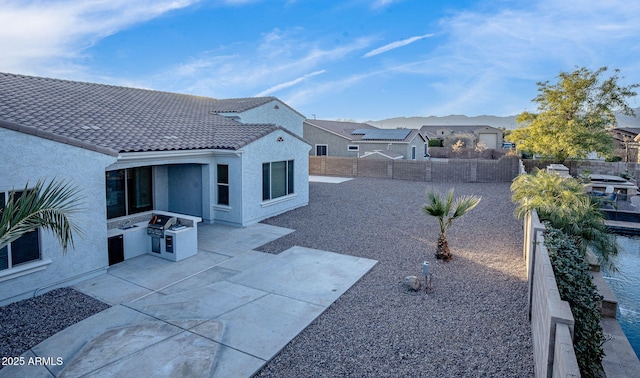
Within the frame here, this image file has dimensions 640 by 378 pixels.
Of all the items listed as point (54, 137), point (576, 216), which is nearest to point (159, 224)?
point (54, 137)

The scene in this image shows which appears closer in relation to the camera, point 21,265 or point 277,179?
point 21,265

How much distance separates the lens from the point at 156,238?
1005cm

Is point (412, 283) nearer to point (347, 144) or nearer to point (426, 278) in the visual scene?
point (426, 278)

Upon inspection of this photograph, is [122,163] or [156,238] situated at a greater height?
[122,163]

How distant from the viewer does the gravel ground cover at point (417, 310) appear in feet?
17.5

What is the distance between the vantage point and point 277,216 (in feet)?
48.8

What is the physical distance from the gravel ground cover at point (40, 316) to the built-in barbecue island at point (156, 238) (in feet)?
6.19

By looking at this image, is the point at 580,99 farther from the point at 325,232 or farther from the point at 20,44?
the point at 20,44

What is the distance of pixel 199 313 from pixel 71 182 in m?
3.95

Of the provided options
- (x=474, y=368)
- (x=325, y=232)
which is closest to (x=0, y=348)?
(x=474, y=368)

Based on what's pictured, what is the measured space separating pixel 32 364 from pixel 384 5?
23391 millimetres

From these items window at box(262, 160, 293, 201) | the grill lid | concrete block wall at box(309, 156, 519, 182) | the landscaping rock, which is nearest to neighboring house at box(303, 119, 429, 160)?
concrete block wall at box(309, 156, 519, 182)

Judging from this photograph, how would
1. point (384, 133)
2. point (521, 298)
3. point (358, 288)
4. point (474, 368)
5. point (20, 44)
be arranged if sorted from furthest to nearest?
point (384, 133) → point (20, 44) → point (358, 288) → point (521, 298) → point (474, 368)

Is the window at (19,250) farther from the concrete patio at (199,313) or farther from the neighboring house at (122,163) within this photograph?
the concrete patio at (199,313)
